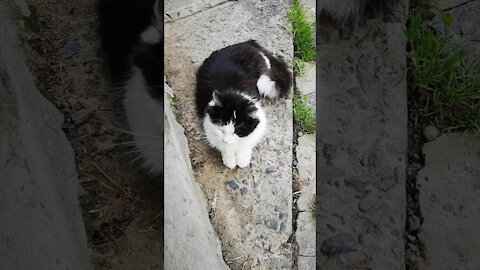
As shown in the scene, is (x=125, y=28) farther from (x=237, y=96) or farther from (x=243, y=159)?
(x=243, y=159)

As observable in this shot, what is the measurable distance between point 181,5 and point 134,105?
0.34m

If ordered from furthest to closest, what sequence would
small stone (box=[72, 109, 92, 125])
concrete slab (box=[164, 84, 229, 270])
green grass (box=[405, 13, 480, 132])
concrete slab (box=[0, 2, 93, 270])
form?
green grass (box=[405, 13, 480, 132]) < small stone (box=[72, 109, 92, 125]) < concrete slab (box=[164, 84, 229, 270]) < concrete slab (box=[0, 2, 93, 270])

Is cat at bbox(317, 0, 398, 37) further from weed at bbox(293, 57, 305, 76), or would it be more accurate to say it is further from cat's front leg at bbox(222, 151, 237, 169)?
cat's front leg at bbox(222, 151, 237, 169)

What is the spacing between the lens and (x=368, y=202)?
4.75 feet

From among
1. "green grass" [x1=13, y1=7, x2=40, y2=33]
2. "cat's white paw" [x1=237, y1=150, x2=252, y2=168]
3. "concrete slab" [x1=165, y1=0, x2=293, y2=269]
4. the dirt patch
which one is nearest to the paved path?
"concrete slab" [x1=165, y1=0, x2=293, y2=269]

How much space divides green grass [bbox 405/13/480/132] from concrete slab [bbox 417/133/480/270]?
3.2 inches

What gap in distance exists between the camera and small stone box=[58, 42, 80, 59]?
142 cm

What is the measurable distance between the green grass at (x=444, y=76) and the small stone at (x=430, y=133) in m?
0.04

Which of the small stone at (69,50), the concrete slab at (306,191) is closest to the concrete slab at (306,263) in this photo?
the concrete slab at (306,191)

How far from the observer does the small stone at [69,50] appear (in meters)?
Result: 1.42

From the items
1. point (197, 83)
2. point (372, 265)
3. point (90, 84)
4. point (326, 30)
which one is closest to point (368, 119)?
point (326, 30)

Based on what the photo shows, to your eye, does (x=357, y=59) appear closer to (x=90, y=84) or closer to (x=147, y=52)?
(x=147, y=52)

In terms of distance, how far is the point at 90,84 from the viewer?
141 cm

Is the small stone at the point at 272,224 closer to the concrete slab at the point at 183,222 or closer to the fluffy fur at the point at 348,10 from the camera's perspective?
the concrete slab at the point at 183,222
